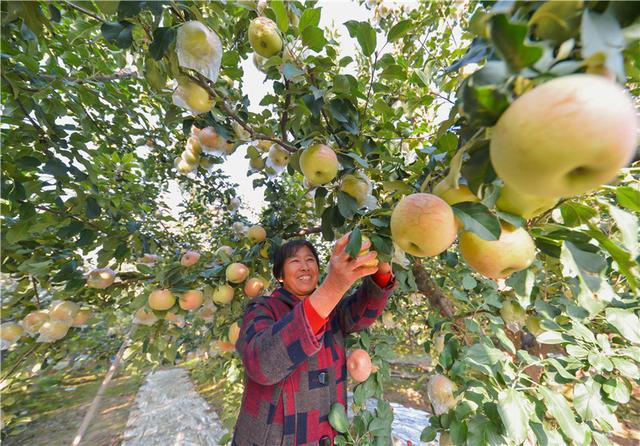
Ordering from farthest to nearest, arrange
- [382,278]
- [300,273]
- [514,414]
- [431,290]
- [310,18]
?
[431,290], [300,273], [382,278], [310,18], [514,414]

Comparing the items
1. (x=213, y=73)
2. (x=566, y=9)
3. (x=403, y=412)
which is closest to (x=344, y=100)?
(x=213, y=73)

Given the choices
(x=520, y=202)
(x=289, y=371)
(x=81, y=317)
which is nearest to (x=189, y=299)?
(x=81, y=317)

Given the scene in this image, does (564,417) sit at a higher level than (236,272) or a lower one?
lower

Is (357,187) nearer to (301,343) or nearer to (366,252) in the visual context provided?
(366,252)

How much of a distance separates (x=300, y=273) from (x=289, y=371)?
23.0 inches

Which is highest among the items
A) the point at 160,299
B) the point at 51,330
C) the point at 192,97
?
the point at 192,97

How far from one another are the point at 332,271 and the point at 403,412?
4216 millimetres

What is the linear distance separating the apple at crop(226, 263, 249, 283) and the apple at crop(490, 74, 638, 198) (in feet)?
4.80

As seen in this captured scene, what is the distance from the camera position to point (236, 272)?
1572 millimetres

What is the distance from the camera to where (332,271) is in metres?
0.91

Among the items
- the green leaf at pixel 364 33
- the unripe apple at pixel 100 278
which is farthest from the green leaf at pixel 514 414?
the unripe apple at pixel 100 278

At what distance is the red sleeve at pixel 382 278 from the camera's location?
50.9 inches

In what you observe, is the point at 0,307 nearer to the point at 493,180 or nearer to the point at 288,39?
the point at 288,39

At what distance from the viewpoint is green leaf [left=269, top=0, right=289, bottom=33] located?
2.92ft
